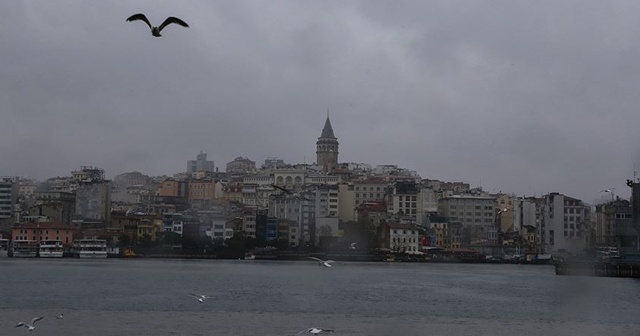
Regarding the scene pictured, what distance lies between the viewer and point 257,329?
18516 millimetres

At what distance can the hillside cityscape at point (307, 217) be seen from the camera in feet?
221

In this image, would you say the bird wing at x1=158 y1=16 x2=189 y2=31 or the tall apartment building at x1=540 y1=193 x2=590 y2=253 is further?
the tall apartment building at x1=540 y1=193 x2=590 y2=253

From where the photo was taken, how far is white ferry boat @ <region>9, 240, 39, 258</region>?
63.0 m

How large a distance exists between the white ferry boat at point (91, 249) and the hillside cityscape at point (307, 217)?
2.25 metres

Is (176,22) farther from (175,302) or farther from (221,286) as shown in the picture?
(221,286)

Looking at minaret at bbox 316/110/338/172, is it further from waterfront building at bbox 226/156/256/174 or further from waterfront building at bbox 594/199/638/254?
waterfront building at bbox 594/199/638/254

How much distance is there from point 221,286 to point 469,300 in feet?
26.0

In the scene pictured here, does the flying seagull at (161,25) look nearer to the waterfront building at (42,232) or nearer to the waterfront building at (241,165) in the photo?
the waterfront building at (42,232)

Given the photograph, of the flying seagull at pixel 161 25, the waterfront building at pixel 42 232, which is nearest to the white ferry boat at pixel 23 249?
the waterfront building at pixel 42 232

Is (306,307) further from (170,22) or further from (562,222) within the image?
(562,222)

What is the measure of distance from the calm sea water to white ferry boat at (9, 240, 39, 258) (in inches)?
1123

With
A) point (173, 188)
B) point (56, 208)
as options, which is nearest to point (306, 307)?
point (56, 208)

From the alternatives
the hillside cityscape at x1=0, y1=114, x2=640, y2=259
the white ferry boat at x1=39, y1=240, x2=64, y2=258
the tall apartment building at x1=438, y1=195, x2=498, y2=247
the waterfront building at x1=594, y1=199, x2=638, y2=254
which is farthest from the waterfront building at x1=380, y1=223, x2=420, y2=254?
the white ferry boat at x1=39, y1=240, x2=64, y2=258

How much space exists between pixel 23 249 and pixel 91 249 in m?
4.46
